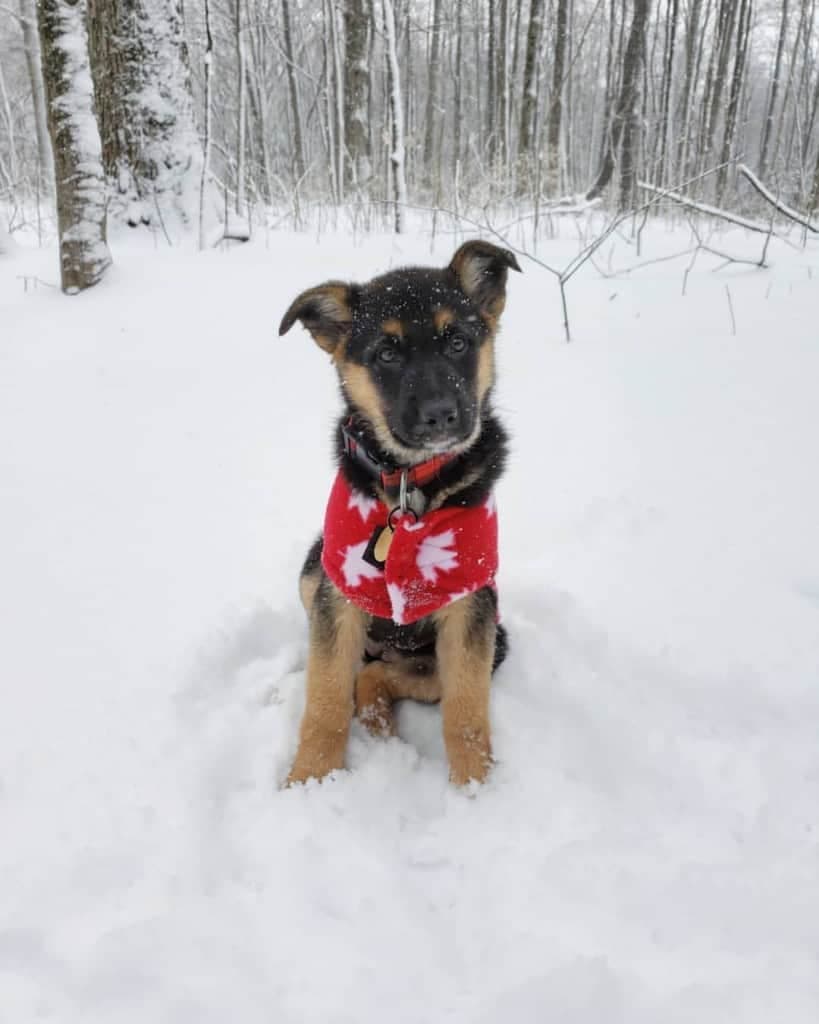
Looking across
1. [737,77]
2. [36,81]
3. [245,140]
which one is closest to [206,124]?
[245,140]

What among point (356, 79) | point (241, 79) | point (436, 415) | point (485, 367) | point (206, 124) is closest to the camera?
point (436, 415)

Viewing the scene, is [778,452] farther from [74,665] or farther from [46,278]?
[46,278]

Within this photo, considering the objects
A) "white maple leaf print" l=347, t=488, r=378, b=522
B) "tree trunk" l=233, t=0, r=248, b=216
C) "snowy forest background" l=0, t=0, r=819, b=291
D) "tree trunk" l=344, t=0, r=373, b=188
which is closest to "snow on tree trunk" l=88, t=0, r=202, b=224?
"snowy forest background" l=0, t=0, r=819, b=291

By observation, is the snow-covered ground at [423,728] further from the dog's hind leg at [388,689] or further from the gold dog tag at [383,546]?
the gold dog tag at [383,546]

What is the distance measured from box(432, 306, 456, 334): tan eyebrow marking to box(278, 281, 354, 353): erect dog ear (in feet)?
1.27

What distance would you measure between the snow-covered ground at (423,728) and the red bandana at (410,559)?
63cm

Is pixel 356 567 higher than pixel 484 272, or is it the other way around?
pixel 484 272

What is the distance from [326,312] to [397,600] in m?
1.20

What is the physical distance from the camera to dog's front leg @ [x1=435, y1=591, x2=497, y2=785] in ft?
7.94

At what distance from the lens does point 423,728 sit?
274cm

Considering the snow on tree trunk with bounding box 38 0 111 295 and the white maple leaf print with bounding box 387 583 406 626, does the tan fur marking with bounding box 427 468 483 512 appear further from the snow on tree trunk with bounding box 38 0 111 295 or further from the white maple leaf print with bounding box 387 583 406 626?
the snow on tree trunk with bounding box 38 0 111 295

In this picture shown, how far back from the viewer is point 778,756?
2311 millimetres

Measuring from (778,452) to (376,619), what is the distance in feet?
8.58

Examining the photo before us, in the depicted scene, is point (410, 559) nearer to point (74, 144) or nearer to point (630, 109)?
point (74, 144)
